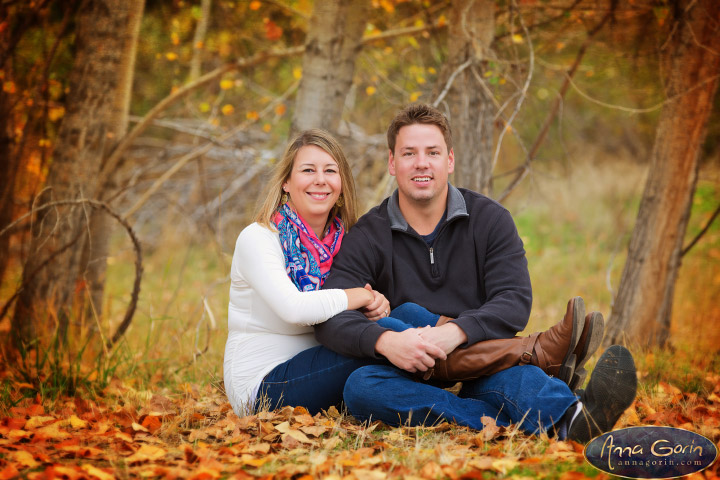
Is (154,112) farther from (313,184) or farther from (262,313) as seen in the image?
(262,313)

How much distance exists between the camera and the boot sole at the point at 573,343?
273 cm

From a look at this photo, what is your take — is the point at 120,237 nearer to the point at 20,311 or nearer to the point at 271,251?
the point at 20,311

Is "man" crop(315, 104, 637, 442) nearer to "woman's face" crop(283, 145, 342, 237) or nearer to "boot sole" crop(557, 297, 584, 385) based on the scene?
"boot sole" crop(557, 297, 584, 385)

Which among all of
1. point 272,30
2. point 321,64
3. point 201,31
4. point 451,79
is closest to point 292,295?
point 451,79

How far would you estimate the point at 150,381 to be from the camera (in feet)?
13.5

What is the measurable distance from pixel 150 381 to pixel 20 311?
1130 millimetres

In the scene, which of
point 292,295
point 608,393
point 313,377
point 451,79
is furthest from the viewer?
point 451,79

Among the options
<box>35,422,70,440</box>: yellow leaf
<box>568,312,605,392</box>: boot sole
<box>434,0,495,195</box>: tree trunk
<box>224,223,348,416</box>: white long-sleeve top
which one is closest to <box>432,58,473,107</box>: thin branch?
<box>434,0,495,195</box>: tree trunk

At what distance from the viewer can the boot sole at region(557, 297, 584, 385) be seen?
108 inches

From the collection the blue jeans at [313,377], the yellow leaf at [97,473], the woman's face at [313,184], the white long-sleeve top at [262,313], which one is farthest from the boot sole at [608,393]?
the yellow leaf at [97,473]

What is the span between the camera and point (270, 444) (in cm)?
268

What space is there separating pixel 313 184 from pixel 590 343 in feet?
4.94

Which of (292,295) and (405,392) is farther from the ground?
(292,295)

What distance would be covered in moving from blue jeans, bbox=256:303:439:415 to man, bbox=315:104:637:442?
0.10 meters
